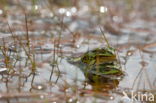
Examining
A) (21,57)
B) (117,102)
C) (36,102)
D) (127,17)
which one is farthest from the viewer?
(127,17)

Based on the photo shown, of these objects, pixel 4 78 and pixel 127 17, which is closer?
pixel 4 78

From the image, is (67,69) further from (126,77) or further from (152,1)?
(152,1)

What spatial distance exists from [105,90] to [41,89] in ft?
1.27

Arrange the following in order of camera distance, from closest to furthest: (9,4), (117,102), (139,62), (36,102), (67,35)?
(36,102), (117,102), (139,62), (67,35), (9,4)

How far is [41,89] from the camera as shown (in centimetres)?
200

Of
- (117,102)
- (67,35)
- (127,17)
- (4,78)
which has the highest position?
(127,17)

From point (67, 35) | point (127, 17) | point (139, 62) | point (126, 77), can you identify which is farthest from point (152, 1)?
point (126, 77)

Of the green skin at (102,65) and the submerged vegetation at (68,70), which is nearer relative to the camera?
the submerged vegetation at (68,70)

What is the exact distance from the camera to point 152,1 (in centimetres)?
674

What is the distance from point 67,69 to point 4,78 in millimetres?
484

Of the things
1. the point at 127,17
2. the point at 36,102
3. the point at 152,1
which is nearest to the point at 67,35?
the point at 36,102

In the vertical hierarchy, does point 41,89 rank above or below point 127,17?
below

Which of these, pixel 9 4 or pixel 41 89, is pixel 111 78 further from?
pixel 9 4

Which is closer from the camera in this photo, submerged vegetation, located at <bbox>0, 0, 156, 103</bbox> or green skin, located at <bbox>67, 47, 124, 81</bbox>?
submerged vegetation, located at <bbox>0, 0, 156, 103</bbox>
